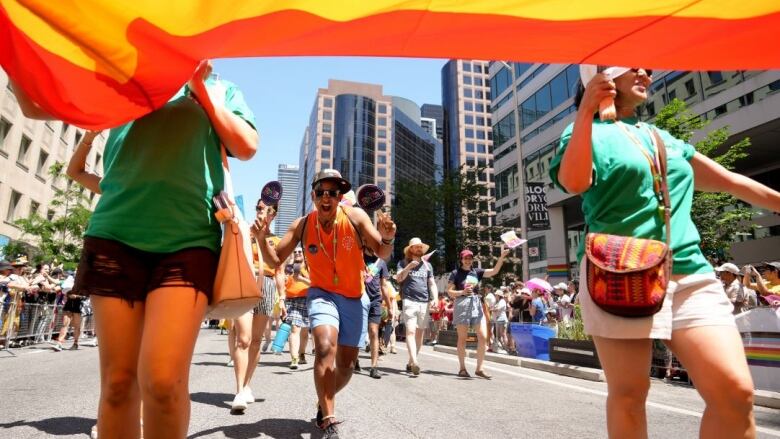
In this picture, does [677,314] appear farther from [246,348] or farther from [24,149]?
[24,149]

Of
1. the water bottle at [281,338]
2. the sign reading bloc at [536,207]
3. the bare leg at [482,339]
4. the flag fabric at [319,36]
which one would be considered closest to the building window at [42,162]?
the sign reading bloc at [536,207]

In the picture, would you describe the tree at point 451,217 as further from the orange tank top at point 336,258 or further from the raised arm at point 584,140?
the raised arm at point 584,140

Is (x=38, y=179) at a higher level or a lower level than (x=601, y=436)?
higher

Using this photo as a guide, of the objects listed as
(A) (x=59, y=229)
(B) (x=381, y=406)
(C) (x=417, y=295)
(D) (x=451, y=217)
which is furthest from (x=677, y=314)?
(D) (x=451, y=217)

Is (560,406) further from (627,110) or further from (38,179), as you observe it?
(38,179)

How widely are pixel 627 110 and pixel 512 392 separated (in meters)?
5.00

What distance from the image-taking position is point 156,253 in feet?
7.24

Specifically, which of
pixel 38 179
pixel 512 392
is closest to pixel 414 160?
pixel 38 179

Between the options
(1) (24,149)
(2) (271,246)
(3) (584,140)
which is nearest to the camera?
(3) (584,140)

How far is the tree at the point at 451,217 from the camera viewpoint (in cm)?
3728

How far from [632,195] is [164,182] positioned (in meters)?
1.97

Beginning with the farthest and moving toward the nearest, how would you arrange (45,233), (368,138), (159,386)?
(368,138) < (45,233) < (159,386)

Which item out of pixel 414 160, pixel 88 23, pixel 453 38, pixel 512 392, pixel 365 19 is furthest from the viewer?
pixel 414 160

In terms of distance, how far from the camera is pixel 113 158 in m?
2.38
